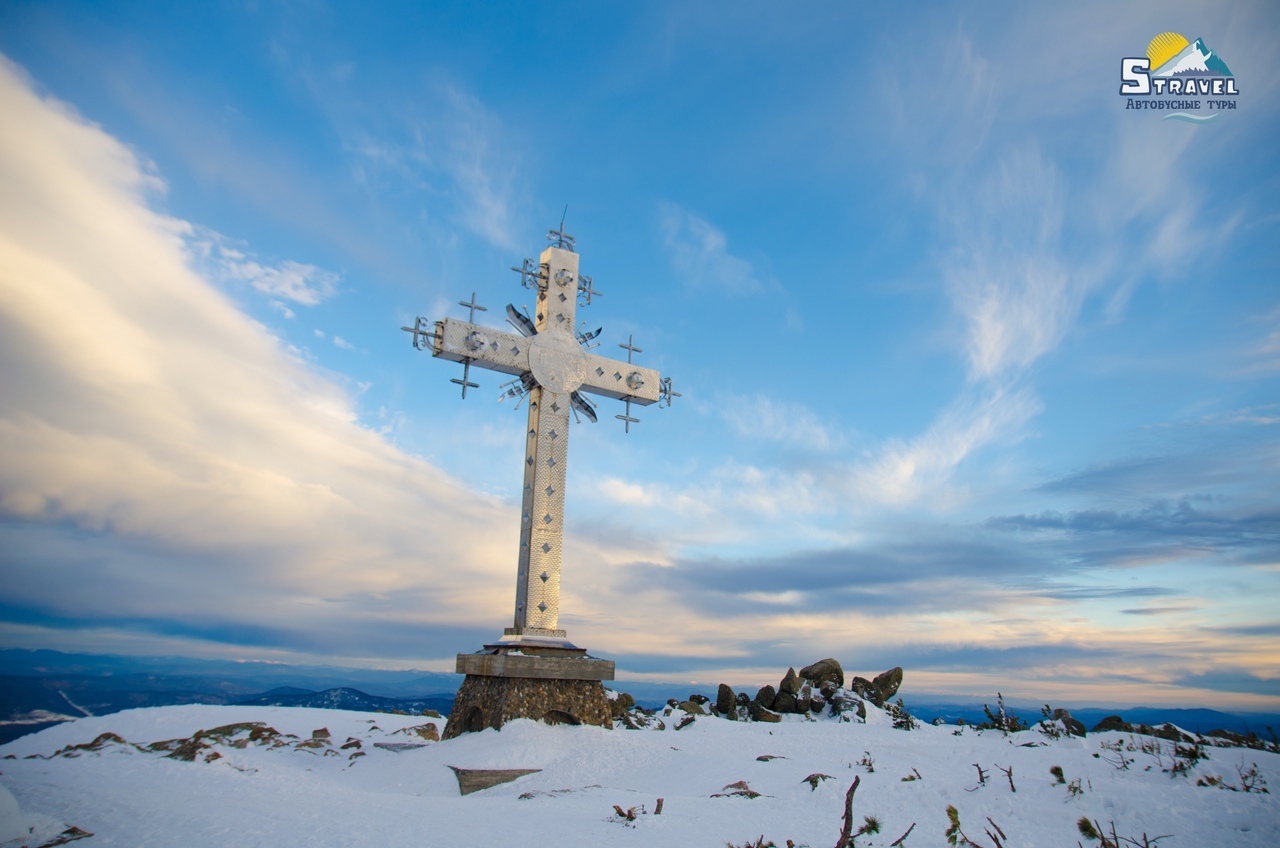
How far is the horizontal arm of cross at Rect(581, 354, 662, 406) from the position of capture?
60.1 ft

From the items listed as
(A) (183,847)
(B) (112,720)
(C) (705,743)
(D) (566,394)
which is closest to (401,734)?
(B) (112,720)

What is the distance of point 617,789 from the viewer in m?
10.5

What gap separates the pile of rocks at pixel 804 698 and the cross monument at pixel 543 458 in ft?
11.7

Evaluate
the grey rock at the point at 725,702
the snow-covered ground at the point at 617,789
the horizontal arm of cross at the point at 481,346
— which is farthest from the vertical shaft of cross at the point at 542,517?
the grey rock at the point at 725,702

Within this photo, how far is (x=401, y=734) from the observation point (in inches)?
650

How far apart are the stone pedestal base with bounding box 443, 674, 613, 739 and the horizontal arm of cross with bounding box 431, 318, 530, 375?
272 inches

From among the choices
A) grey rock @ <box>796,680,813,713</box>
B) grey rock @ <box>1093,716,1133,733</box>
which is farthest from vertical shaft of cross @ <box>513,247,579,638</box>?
grey rock @ <box>1093,716,1133,733</box>

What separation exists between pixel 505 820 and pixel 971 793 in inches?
220

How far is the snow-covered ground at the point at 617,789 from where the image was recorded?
7.39 metres

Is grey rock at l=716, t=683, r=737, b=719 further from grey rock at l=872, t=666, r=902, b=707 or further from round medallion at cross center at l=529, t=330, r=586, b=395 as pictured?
round medallion at cross center at l=529, t=330, r=586, b=395

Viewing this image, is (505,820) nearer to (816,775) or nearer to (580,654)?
→ (816,775)

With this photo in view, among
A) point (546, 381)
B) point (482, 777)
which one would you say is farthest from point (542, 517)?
point (482, 777)

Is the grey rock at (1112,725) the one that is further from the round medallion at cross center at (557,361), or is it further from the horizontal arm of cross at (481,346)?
the horizontal arm of cross at (481,346)

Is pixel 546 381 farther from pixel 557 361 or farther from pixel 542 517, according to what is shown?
pixel 542 517
